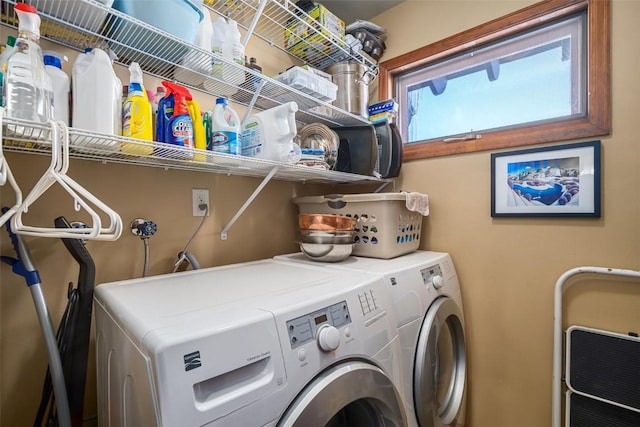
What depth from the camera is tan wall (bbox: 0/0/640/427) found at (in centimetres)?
98

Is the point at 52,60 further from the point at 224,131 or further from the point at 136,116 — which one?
the point at 224,131

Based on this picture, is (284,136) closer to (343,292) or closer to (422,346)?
(343,292)

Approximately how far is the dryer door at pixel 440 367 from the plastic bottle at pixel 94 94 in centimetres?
130

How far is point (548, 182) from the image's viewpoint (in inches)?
56.9

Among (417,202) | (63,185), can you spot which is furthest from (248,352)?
(417,202)

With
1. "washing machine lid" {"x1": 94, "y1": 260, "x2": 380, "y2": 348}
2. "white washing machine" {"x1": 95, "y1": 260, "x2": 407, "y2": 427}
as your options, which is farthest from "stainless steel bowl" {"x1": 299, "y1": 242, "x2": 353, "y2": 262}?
"white washing machine" {"x1": 95, "y1": 260, "x2": 407, "y2": 427}

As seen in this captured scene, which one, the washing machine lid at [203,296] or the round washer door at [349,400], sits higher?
the washing machine lid at [203,296]

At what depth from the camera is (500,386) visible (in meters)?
1.57

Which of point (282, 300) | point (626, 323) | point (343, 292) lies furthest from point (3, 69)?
point (626, 323)

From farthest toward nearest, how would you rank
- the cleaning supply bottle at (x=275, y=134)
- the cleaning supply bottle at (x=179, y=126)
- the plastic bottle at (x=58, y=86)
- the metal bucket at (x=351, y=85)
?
1. the metal bucket at (x=351, y=85)
2. the cleaning supply bottle at (x=275, y=134)
3. the cleaning supply bottle at (x=179, y=126)
4. the plastic bottle at (x=58, y=86)

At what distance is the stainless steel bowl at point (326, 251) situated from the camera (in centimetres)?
132

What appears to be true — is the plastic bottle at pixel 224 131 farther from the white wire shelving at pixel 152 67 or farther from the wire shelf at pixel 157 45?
A: the wire shelf at pixel 157 45

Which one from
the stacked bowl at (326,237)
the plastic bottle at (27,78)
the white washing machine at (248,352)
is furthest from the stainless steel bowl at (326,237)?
the plastic bottle at (27,78)

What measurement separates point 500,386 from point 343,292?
129 centimetres
